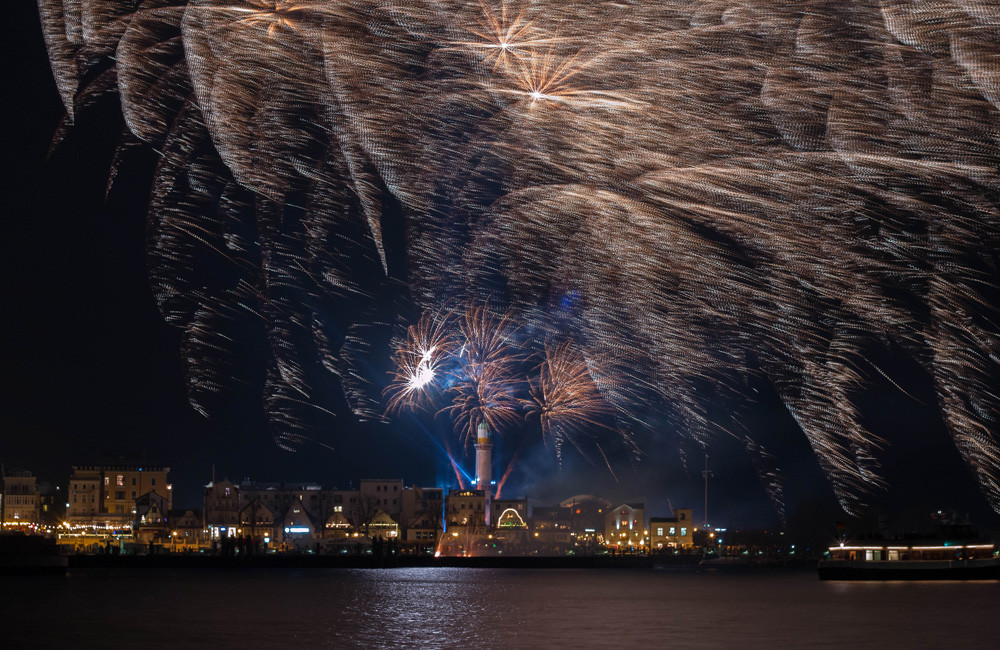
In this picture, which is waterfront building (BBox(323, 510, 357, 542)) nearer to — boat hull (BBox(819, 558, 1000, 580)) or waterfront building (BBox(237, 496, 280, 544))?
waterfront building (BBox(237, 496, 280, 544))

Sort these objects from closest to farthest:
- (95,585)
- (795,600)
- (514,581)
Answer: (795,600), (95,585), (514,581)

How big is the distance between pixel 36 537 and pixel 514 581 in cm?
4257

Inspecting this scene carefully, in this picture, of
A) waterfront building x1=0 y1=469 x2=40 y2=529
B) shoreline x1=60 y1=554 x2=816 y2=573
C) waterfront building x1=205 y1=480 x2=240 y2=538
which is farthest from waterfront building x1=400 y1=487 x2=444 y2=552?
waterfront building x1=0 y1=469 x2=40 y2=529

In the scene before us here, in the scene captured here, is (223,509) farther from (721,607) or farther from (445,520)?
(721,607)

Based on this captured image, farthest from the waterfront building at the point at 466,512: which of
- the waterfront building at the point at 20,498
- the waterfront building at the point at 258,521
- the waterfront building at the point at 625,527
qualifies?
the waterfront building at the point at 20,498

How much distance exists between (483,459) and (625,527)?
25.9 metres

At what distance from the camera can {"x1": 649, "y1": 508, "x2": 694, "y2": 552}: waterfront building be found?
151 metres

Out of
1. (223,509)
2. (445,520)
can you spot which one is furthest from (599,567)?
(223,509)

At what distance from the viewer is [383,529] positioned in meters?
129

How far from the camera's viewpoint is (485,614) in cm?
5119

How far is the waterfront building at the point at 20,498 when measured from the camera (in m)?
138

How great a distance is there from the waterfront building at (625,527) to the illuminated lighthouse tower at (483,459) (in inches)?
930

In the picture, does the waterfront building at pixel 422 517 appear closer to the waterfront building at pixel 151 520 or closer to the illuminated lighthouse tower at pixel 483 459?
the illuminated lighthouse tower at pixel 483 459

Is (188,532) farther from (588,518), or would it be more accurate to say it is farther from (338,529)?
(588,518)
